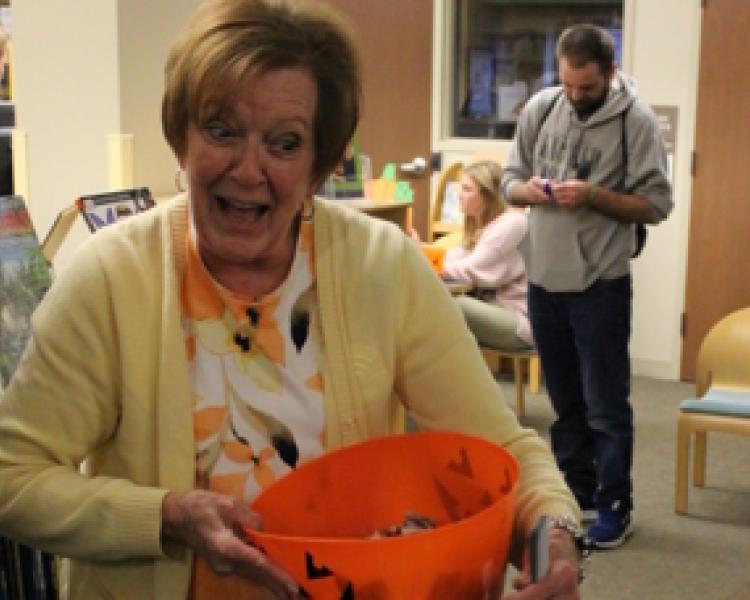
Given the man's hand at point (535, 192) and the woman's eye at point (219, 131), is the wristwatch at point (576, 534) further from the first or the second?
the man's hand at point (535, 192)

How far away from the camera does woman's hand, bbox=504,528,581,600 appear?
113cm

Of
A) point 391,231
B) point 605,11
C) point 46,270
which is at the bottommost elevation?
point 46,270

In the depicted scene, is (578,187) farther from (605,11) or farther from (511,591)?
(605,11)

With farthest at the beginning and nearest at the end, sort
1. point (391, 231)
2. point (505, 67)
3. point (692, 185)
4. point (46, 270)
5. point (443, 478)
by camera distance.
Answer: point (505, 67) < point (692, 185) < point (46, 270) < point (391, 231) < point (443, 478)

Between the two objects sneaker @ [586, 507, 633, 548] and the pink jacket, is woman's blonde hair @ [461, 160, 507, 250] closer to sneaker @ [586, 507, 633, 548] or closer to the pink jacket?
the pink jacket

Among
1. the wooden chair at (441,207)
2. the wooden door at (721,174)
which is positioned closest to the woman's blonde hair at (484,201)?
the wooden chair at (441,207)

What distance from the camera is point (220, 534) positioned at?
1114 millimetres

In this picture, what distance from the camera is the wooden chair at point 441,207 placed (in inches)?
240

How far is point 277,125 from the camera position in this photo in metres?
1.23

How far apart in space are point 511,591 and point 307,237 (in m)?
0.47

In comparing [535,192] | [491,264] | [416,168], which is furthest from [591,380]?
[416,168]

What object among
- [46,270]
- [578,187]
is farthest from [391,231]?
[578,187]

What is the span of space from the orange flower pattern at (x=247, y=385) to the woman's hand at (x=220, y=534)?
88mm

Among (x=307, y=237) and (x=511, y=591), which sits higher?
(x=307, y=237)
